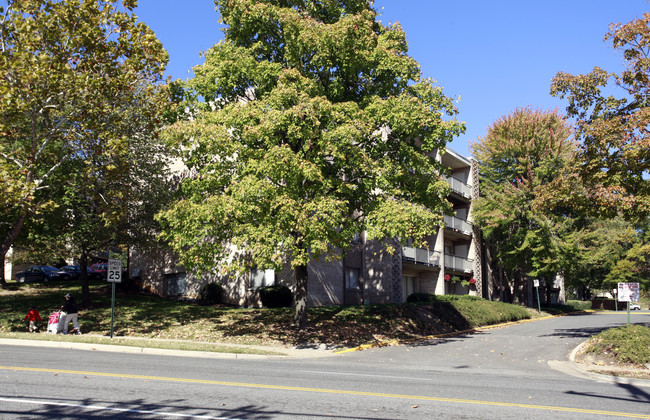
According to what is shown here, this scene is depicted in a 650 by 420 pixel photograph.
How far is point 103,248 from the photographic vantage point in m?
24.7

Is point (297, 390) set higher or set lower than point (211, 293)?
lower

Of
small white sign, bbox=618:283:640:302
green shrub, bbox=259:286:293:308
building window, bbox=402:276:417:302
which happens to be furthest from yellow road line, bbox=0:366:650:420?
building window, bbox=402:276:417:302

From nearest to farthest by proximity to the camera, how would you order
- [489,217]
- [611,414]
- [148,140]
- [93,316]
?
[611,414] → [93,316] → [148,140] → [489,217]

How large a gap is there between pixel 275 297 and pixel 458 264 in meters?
18.7

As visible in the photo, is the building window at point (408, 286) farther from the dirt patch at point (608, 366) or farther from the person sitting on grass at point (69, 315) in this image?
the person sitting on grass at point (69, 315)

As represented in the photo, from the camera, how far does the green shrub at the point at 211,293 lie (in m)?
27.4

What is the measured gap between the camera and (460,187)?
4012 cm

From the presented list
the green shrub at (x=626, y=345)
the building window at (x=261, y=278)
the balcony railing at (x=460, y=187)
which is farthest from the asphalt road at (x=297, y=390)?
the balcony railing at (x=460, y=187)

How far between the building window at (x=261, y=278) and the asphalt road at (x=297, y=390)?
1177cm

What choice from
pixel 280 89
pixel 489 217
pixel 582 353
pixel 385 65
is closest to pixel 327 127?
pixel 280 89

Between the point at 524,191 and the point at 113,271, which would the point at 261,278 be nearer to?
the point at 113,271

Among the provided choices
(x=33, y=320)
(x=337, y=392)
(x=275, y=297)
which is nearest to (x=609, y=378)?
(x=337, y=392)

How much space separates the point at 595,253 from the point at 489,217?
8.96m

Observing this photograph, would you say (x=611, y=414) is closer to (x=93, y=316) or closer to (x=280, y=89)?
(x=280, y=89)
